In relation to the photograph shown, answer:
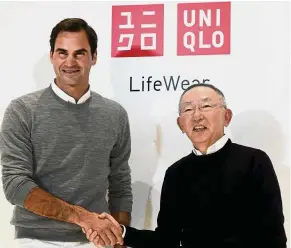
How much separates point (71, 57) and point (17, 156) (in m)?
0.42

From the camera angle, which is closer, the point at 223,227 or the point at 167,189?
the point at 223,227

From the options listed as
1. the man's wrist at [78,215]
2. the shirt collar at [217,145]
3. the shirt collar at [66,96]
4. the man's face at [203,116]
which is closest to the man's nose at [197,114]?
the man's face at [203,116]

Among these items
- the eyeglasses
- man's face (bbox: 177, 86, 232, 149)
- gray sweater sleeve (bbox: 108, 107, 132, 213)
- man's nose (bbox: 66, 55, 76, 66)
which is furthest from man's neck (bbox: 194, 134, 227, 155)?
man's nose (bbox: 66, 55, 76, 66)

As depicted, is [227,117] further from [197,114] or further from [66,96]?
[66,96]

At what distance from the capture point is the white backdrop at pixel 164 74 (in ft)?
7.61

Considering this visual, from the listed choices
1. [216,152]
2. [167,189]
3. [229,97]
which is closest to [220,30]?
[229,97]

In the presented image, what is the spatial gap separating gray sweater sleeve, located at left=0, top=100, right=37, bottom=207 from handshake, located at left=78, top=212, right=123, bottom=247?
23cm

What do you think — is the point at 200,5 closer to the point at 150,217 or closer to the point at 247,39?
the point at 247,39

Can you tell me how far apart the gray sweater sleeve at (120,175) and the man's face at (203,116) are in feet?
0.79

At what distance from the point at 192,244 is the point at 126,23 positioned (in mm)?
912

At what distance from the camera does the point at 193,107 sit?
88.3 inches

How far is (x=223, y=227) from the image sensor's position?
2.12m

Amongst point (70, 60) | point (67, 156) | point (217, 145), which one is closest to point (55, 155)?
point (67, 156)

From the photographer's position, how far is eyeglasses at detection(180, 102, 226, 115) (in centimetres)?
222
